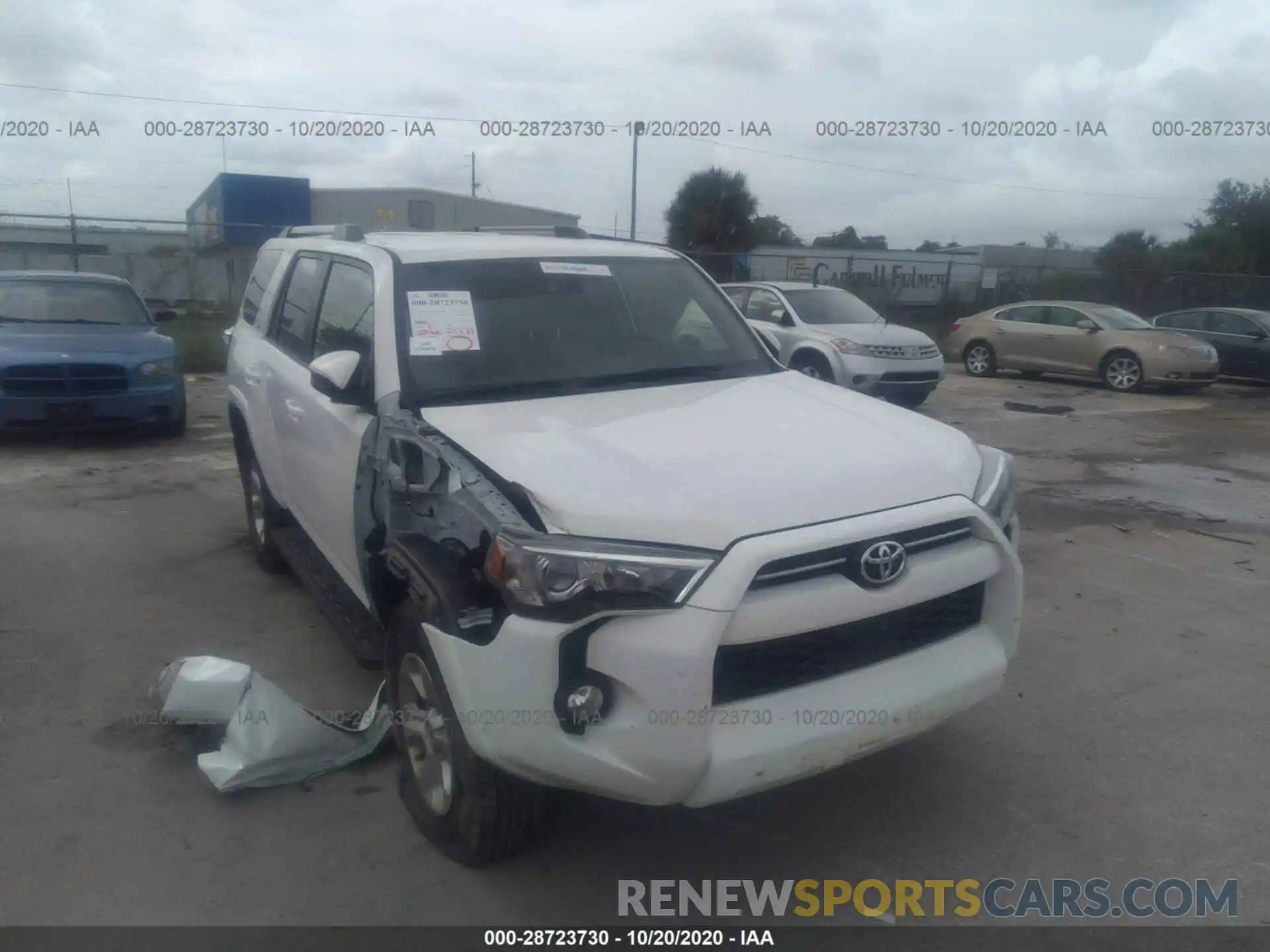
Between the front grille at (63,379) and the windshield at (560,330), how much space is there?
6.46 meters

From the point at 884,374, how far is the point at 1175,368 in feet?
20.4

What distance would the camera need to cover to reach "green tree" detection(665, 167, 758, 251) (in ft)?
154

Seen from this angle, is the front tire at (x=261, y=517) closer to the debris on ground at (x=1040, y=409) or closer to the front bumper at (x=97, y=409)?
the front bumper at (x=97, y=409)

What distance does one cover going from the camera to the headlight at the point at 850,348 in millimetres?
12406

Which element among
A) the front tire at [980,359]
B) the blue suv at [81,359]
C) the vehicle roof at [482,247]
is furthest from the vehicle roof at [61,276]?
the front tire at [980,359]

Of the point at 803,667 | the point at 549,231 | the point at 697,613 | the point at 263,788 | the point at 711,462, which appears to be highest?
the point at 549,231

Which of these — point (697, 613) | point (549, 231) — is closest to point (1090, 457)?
point (549, 231)

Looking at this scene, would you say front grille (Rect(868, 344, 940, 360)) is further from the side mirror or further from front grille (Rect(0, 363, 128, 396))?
the side mirror

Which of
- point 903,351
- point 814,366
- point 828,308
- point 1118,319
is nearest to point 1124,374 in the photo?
point 1118,319

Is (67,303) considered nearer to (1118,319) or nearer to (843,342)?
(843,342)

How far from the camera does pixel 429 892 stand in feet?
9.95

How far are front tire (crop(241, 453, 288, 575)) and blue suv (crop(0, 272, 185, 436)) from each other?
3974 mm

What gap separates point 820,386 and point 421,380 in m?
Result: 1.62

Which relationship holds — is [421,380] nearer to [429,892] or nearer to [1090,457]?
[429,892]
